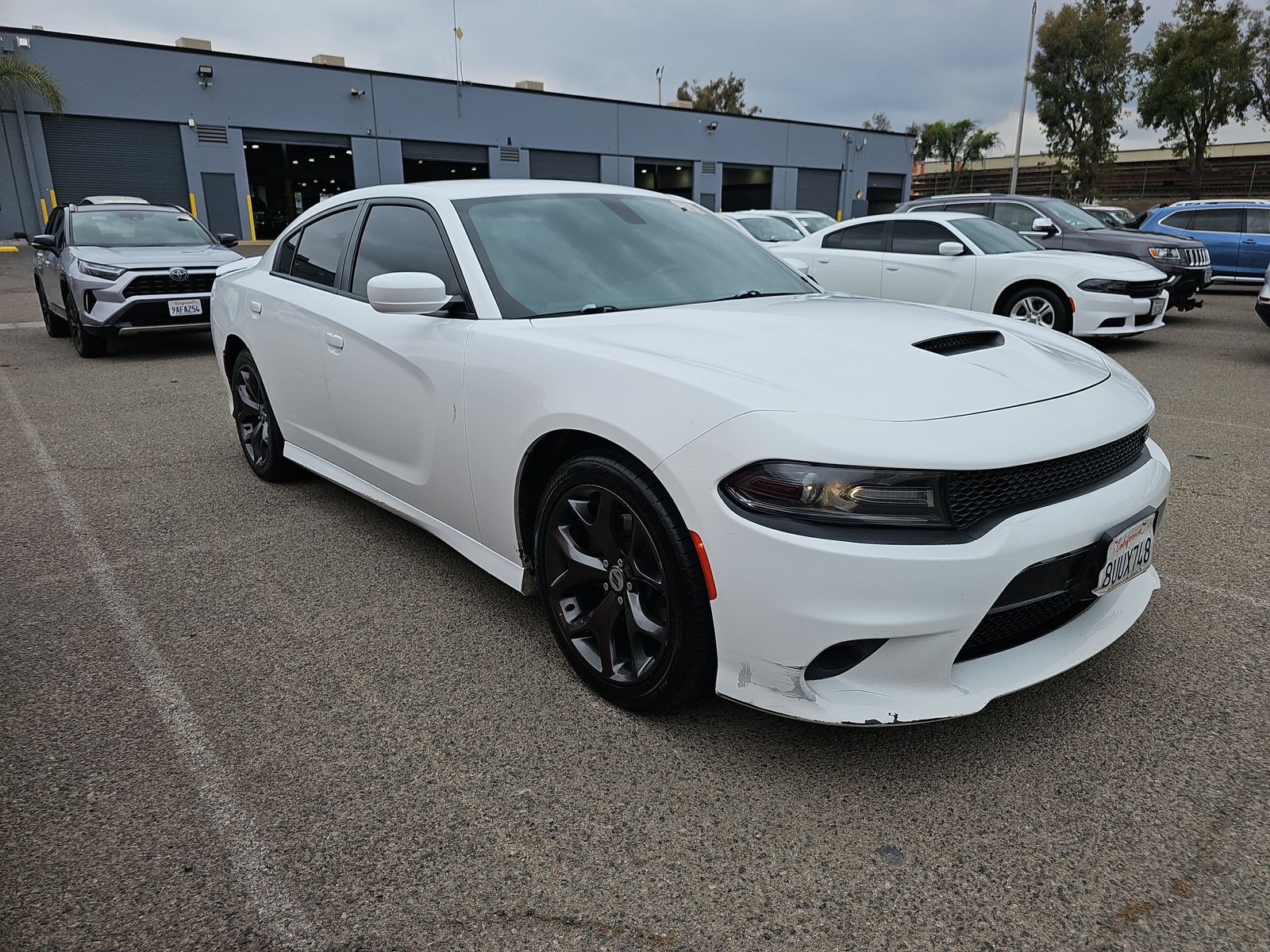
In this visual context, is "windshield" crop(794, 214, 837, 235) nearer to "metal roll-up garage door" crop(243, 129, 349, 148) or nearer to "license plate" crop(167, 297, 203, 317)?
"license plate" crop(167, 297, 203, 317)

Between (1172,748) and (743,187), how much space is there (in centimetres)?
4219

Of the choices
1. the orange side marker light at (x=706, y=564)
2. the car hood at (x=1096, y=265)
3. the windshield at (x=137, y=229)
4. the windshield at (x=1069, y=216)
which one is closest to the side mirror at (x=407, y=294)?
the orange side marker light at (x=706, y=564)

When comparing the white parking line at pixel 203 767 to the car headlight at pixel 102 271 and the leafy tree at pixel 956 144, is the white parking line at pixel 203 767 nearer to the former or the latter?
the car headlight at pixel 102 271

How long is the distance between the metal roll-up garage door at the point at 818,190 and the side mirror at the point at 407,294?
1669 inches

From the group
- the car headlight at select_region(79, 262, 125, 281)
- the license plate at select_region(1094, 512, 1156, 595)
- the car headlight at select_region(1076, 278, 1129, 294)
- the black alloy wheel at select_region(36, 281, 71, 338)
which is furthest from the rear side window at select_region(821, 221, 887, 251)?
the black alloy wheel at select_region(36, 281, 71, 338)

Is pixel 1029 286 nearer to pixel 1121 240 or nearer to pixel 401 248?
pixel 1121 240

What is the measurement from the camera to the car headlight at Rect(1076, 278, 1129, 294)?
28.6 ft

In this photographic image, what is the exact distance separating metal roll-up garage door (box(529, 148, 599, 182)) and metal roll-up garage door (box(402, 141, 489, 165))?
2.00 metres

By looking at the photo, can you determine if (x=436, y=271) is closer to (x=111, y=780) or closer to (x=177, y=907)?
(x=111, y=780)

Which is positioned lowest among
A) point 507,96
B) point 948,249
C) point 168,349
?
point 168,349

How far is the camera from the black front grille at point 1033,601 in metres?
2.08

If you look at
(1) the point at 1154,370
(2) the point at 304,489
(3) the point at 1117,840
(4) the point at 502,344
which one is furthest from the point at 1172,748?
(1) the point at 1154,370

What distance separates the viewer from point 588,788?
224cm

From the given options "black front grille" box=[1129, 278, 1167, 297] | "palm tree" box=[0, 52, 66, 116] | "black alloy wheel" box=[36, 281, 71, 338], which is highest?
"palm tree" box=[0, 52, 66, 116]
